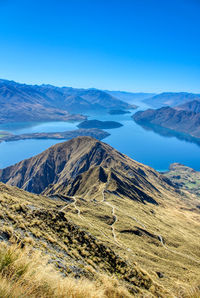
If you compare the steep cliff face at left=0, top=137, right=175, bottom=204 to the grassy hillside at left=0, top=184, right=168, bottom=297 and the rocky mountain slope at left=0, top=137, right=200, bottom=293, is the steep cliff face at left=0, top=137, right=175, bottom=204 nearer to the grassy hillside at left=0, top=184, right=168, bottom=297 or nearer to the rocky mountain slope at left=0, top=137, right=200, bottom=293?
the rocky mountain slope at left=0, top=137, right=200, bottom=293

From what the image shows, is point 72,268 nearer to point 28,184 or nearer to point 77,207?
point 77,207

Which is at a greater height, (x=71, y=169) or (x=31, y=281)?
(x=31, y=281)

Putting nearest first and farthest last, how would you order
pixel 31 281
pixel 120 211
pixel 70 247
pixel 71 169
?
pixel 31 281
pixel 70 247
pixel 120 211
pixel 71 169

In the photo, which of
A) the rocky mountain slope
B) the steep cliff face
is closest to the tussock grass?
the rocky mountain slope

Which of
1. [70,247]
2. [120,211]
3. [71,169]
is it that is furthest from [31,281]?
[71,169]

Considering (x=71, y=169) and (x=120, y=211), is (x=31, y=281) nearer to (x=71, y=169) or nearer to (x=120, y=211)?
(x=120, y=211)

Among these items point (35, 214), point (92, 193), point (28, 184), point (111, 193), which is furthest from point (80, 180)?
point (35, 214)

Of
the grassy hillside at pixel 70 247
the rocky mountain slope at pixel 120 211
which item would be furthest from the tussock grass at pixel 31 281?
the rocky mountain slope at pixel 120 211

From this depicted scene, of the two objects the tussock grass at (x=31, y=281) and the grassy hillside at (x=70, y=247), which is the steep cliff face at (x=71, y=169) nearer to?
the grassy hillside at (x=70, y=247)
